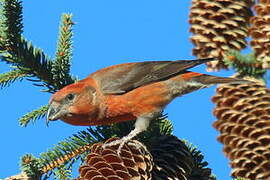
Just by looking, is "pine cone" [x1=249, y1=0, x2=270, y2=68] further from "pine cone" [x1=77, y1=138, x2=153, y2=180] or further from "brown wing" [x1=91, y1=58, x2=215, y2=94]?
"pine cone" [x1=77, y1=138, x2=153, y2=180]

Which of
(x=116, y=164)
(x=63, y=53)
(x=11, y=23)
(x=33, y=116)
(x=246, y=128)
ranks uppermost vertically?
(x=11, y=23)

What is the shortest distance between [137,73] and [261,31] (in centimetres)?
101

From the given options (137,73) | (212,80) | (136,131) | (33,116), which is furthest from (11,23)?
(212,80)

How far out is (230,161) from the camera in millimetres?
3088

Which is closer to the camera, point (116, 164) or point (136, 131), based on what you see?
point (116, 164)

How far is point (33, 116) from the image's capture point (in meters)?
3.03

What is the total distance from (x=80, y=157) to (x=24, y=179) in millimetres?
349

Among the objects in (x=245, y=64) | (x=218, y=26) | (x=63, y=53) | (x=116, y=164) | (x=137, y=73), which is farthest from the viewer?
(x=137, y=73)

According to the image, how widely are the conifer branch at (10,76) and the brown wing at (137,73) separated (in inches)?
32.2

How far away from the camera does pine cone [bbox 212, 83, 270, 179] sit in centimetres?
305

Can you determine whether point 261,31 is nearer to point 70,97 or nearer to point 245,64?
point 245,64

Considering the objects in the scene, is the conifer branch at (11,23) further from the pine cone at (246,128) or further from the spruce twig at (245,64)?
the pine cone at (246,128)

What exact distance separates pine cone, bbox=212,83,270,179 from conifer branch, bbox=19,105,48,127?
3.37 ft

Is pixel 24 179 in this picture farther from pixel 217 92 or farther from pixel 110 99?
pixel 217 92
